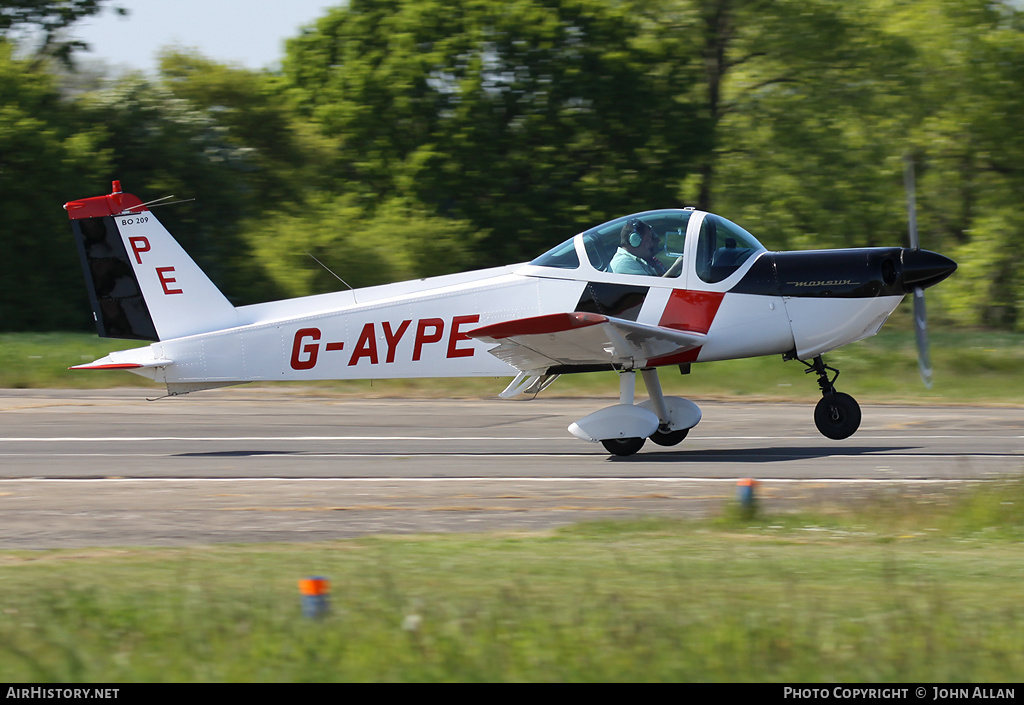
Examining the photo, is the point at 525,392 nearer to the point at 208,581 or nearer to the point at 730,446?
the point at 730,446

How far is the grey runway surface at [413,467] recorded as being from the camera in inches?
318

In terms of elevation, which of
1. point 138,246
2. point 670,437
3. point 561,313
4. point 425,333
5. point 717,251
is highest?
point 717,251

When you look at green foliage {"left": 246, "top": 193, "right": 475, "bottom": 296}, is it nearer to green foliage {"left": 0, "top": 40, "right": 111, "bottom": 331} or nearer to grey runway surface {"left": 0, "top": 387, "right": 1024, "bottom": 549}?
green foliage {"left": 0, "top": 40, "right": 111, "bottom": 331}

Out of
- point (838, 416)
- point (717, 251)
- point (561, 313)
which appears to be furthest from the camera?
point (838, 416)

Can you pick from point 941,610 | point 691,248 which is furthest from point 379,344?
point 941,610

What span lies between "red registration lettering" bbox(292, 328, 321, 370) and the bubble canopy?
9.30 ft

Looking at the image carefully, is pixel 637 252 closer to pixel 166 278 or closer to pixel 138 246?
pixel 166 278

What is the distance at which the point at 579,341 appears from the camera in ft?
34.1

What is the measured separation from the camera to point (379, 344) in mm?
11352

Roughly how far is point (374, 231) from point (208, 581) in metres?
19.7

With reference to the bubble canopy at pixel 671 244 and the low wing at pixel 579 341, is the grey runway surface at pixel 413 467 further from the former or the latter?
the bubble canopy at pixel 671 244

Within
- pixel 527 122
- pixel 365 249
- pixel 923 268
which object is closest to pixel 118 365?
pixel 923 268

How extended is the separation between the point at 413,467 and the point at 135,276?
4.01 m

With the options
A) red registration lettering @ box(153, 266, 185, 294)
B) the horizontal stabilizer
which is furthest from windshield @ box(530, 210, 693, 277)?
the horizontal stabilizer
